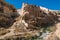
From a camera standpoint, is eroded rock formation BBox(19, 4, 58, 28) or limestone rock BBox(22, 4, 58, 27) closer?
eroded rock formation BBox(19, 4, 58, 28)

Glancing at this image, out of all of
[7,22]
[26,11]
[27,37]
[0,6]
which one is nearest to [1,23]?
[7,22]

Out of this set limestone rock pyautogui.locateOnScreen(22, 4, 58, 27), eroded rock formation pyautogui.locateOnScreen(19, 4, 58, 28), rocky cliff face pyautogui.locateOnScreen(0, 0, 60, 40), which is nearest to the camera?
rocky cliff face pyautogui.locateOnScreen(0, 0, 60, 40)

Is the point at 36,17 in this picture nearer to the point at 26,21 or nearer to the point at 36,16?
the point at 36,16

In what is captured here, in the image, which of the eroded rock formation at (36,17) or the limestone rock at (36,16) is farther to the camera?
the limestone rock at (36,16)

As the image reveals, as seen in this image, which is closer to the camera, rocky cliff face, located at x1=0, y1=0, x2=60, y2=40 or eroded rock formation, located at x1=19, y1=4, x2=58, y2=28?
rocky cliff face, located at x1=0, y1=0, x2=60, y2=40

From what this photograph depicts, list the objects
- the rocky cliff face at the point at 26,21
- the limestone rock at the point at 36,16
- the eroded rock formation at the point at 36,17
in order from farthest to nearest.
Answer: the limestone rock at the point at 36,16, the eroded rock formation at the point at 36,17, the rocky cliff face at the point at 26,21

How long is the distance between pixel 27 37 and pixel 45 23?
12.9 m

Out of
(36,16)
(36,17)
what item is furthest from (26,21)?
(36,16)

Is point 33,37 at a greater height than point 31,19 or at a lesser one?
lesser

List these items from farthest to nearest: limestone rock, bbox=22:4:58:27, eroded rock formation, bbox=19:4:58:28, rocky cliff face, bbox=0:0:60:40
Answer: limestone rock, bbox=22:4:58:27 → eroded rock formation, bbox=19:4:58:28 → rocky cliff face, bbox=0:0:60:40

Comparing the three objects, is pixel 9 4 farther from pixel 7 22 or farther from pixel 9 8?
pixel 7 22

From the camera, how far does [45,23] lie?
3588 cm

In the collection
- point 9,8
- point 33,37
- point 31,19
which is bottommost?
point 33,37

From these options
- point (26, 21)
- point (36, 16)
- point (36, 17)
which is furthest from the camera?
point (36, 16)
